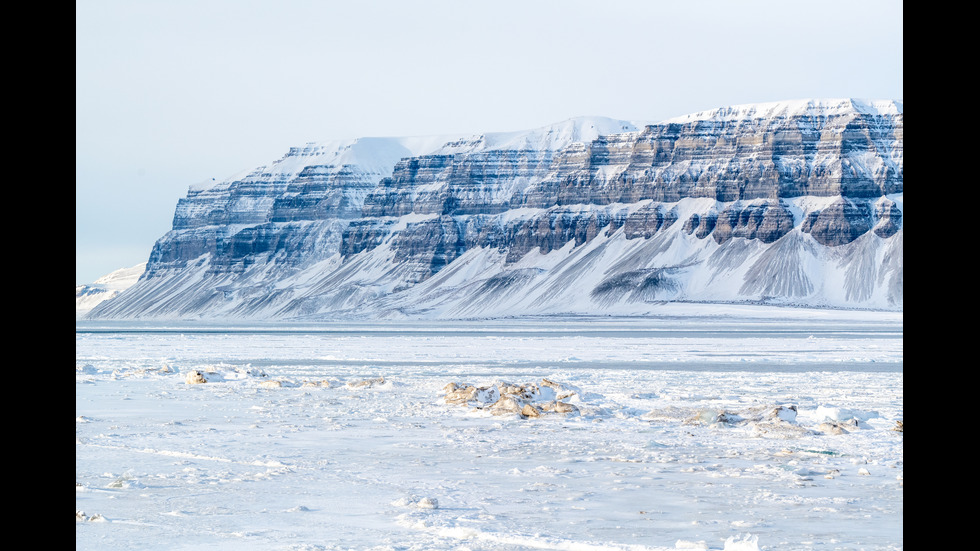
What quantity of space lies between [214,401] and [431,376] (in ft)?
46.1

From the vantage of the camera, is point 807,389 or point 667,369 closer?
point 807,389

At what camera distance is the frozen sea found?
11.3 m

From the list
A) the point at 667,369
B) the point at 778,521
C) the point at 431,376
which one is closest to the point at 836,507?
the point at 778,521

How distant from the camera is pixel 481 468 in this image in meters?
16.5

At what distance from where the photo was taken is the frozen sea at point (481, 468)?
11273 mm
